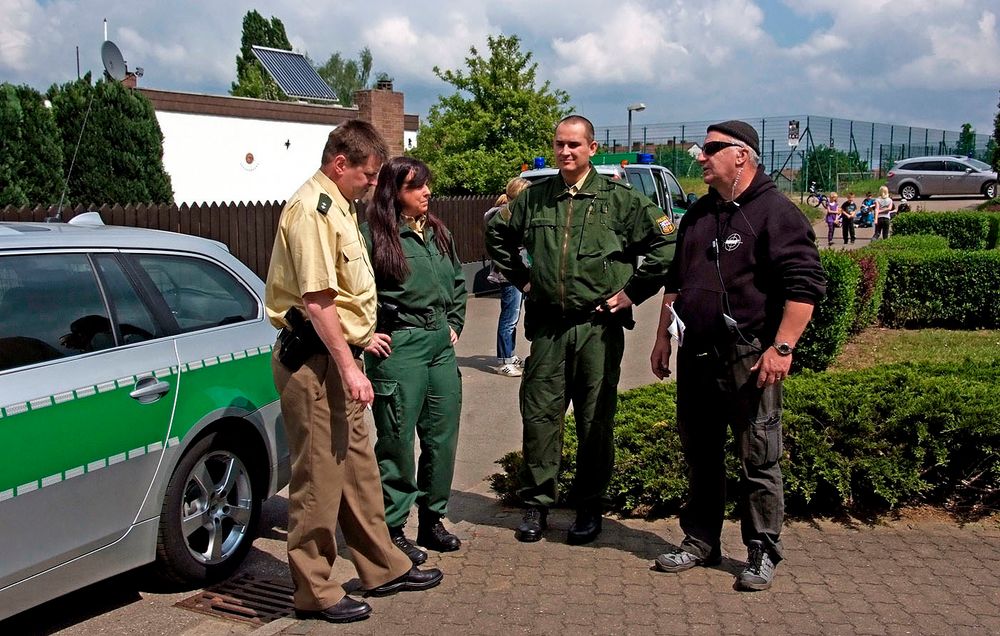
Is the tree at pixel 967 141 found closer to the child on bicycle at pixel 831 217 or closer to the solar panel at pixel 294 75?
the child on bicycle at pixel 831 217

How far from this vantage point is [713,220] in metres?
4.30

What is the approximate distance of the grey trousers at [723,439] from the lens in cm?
420

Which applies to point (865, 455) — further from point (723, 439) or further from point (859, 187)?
point (859, 187)

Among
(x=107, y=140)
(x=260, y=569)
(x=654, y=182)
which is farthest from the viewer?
(x=107, y=140)

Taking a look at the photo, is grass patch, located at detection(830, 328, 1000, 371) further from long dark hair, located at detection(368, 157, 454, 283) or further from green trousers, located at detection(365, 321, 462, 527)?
long dark hair, located at detection(368, 157, 454, 283)

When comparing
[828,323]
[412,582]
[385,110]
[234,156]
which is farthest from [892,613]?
[385,110]

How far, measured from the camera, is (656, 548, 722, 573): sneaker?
4.46 metres

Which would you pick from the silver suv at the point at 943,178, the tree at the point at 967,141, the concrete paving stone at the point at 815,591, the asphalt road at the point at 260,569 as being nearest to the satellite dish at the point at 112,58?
the asphalt road at the point at 260,569

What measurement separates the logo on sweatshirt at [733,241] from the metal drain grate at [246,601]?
7.92ft

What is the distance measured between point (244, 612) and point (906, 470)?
133 inches

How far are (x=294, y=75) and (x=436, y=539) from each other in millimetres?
25033

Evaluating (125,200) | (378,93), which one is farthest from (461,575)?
(378,93)

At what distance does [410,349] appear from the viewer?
4500mm

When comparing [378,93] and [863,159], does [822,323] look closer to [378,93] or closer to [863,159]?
[378,93]
